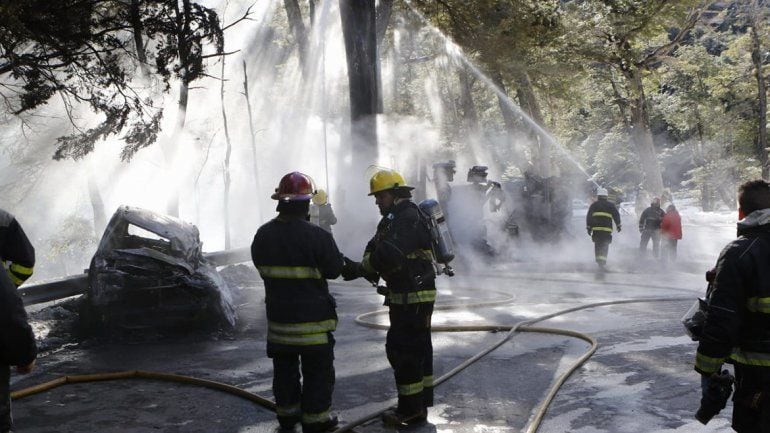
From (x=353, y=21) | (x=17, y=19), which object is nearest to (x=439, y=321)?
(x=17, y=19)

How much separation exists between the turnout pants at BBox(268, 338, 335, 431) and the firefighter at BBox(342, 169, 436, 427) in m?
0.56

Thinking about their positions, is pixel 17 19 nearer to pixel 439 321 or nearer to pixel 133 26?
pixel 133 26

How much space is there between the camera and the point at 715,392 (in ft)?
11.6

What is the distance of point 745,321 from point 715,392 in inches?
14.4

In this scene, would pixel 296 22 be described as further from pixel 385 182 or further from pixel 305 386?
pixel 305 386

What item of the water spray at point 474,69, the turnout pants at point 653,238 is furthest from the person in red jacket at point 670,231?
the water spray at point 474,69

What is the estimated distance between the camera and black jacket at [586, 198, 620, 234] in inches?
616

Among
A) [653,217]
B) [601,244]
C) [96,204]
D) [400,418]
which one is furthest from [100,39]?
[96,204]

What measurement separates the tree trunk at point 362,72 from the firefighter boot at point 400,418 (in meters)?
13.7

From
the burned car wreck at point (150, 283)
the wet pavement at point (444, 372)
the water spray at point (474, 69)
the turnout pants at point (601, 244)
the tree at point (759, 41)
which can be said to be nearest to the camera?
the wet pavement at point (444, 372)

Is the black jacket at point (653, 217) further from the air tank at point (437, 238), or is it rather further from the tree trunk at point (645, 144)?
the tree trunk at point (645, 144)

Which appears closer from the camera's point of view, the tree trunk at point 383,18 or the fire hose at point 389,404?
the fire hose at point 389,404

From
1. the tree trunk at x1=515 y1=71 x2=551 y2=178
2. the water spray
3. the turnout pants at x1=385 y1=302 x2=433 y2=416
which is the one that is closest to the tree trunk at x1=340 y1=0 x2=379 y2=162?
the water spray

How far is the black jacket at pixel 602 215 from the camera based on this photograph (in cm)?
1566
